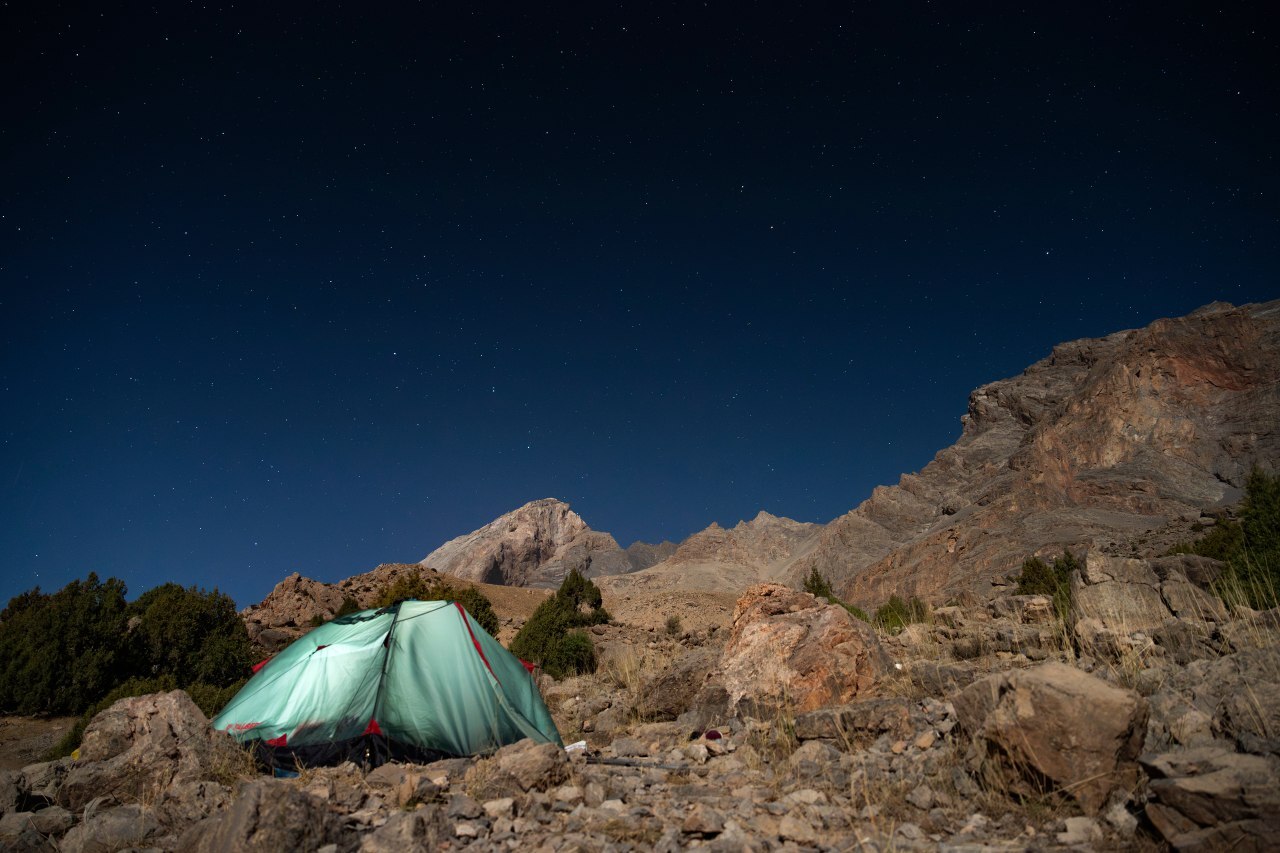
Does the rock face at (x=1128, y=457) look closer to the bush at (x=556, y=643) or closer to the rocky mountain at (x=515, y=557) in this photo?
the bush at (x=556, y=643)

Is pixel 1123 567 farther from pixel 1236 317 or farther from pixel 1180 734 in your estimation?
pixel 1236 317

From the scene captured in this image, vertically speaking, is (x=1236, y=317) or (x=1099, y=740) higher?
(x=1236, y=317)

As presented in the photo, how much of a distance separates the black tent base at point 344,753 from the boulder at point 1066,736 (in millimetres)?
7000

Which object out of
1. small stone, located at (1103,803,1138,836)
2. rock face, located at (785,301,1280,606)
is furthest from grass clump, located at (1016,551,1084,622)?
rock face, located at (785,301,1280,606)

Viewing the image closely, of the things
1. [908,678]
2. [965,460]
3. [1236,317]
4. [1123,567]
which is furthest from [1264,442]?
[908,678]

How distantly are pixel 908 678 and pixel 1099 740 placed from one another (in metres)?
3.67

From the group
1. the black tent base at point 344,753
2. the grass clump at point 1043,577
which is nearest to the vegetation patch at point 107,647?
the black tent base at point 344,753

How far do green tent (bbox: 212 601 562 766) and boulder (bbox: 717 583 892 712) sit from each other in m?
3.14

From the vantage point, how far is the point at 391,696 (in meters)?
8.70

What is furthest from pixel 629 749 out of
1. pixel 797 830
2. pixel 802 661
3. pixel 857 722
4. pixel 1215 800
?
pixel 1215 800

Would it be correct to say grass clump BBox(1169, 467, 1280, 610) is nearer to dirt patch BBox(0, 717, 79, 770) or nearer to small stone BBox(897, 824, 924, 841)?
small stone BBox(897, 824, 924, 841)

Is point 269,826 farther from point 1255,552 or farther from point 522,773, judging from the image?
point 1255,552

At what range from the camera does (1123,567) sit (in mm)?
12273

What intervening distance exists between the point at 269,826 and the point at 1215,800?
5.81 metres
